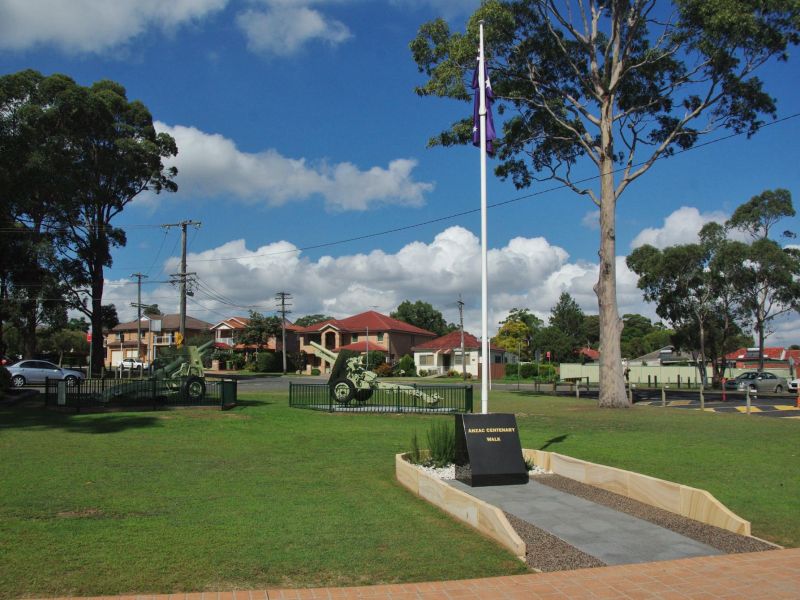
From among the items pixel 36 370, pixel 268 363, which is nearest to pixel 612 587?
pixel 36 370

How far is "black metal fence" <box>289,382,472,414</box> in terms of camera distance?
23.1m

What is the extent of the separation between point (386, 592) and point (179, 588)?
165 centimetres

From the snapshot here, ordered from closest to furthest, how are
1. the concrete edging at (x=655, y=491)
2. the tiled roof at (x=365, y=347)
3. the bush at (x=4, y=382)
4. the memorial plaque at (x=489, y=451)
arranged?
1. the concrete edging at (x=655, y=491)
2. the memorial plaque at (x=489, y=451)
3. the bush at (x=4, y=382)
4. the tiled roof at (x=365, y=347)

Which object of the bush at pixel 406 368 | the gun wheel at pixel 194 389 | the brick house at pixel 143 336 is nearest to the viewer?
the gun wheel at pixel 194 389

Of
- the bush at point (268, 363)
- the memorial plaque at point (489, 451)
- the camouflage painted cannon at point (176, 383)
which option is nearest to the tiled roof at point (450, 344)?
the bush at point (268, 363)

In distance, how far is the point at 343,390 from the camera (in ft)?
78.5

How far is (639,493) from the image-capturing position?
29.5 ft

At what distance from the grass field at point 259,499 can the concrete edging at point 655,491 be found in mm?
466

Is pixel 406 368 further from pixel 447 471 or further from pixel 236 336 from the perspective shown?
pixel 447 471

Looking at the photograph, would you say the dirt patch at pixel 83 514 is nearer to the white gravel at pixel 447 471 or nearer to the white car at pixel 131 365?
the white gravel at pixel 447 471

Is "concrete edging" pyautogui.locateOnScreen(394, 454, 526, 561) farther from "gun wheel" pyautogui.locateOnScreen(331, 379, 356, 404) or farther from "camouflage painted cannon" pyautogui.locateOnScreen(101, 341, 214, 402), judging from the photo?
"camouflage painted cannon" pyautogui.locateOnScreen(101, 341, 214, 402)

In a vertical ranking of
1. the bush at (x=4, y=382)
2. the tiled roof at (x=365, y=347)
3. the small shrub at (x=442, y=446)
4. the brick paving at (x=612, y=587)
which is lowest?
the brick paving at (x=612, y=587)

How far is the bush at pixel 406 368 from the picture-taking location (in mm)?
69938

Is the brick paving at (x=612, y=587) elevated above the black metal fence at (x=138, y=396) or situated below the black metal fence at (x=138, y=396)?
below
